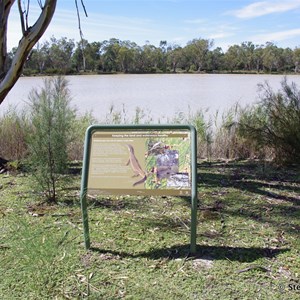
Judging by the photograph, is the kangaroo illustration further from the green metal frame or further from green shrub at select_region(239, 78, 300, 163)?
green shrub at select_region(239, 78, 300, 163)

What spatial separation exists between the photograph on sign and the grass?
54cm

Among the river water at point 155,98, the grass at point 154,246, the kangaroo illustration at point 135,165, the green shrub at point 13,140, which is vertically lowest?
the grass at point 154,246

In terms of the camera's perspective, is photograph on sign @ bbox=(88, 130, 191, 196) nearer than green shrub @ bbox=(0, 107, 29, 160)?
Yes

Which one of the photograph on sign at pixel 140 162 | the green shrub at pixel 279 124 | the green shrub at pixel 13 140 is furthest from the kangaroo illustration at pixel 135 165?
the green shrub at pixel 13 140

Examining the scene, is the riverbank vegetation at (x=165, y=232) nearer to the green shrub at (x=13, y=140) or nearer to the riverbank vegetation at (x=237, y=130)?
the riverbank vegetation at (x=237, y=130)

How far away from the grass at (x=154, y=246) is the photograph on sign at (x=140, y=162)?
0.54m

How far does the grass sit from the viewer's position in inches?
101

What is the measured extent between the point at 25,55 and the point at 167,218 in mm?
2067

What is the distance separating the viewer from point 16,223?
365 cm

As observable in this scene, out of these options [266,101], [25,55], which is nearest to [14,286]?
[25,55]

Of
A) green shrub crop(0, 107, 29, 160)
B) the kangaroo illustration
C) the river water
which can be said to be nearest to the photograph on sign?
the kangaroo illustration

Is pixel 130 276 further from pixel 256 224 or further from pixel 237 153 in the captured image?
pixel 237 153

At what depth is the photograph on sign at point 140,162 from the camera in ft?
9.92

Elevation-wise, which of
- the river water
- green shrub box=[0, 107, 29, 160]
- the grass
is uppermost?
the river water
